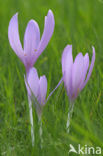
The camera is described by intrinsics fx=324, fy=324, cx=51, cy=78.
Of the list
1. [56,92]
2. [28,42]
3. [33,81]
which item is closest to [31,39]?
[28,42]

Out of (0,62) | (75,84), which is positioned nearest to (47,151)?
(75,84)

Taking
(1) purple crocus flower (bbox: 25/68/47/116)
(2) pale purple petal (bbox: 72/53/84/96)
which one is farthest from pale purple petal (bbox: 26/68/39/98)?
(2) pale purple petal (bbox: 72/53/84/96)

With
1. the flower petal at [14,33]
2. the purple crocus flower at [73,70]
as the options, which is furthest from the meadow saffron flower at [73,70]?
the flower petal at [14,33]

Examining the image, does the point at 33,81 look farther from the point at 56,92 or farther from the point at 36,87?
the point at 56,92

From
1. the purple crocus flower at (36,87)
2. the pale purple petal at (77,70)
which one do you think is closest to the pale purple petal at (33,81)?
the purple crocus flower at (36,87)

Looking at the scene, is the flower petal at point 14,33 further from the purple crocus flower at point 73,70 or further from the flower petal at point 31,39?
the purple crocus flower at point 73,70

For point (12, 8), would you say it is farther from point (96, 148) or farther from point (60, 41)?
point (96, 148)

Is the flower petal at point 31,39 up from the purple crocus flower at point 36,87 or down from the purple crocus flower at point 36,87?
up
